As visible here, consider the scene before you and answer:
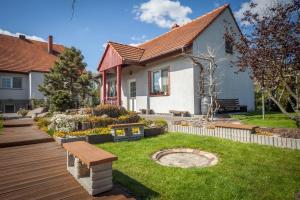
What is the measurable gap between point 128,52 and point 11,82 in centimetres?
1738

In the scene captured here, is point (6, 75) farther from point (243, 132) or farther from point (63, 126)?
point (243, 132)

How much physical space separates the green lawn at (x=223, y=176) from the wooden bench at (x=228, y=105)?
7459 millimetres

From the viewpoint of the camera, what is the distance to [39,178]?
150 inches

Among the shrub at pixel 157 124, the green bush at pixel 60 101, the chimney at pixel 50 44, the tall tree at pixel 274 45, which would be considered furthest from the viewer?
the chimney at pixel 50 44

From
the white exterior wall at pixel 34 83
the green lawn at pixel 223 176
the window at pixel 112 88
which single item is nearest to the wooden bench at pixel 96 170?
the green lawn at pixel 223 176

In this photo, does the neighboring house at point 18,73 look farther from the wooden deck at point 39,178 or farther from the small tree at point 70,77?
the wooden deck at point 39,178

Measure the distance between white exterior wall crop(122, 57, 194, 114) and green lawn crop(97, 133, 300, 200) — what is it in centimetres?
699

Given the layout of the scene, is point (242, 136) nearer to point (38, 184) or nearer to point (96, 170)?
point (96, 170)

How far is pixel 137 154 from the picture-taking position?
5.65 metres

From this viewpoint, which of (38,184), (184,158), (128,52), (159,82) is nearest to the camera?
(38,184)

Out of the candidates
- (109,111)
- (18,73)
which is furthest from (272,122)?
(18,73)

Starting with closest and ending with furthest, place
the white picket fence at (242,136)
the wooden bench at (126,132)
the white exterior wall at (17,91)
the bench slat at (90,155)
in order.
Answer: the bench slat at (90,155) → the white picket fence at (242,136) → the wooden bench at (126,132) → the white exterior wall at (17,91)

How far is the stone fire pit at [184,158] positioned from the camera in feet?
16.2

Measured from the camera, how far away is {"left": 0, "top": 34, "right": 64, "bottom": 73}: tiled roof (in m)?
25.3
